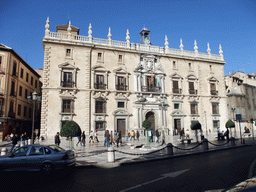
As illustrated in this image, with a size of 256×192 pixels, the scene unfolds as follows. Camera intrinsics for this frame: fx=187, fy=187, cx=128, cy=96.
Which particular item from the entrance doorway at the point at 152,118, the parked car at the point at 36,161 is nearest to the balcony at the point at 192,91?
the entrance doorway at the point at 152,118

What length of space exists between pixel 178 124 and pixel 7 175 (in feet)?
81.6

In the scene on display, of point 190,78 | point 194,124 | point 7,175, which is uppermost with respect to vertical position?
point 190,78

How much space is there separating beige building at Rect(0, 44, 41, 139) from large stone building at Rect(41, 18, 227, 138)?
6.14 m

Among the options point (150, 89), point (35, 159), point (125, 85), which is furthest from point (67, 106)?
point (35, 159)

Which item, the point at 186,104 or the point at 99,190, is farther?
the point at 186,104

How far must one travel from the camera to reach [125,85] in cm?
2670

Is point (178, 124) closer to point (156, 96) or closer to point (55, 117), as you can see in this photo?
point (156, 96)

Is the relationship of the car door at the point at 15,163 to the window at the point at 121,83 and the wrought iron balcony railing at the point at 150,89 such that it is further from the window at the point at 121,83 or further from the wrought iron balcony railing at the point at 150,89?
the wrought iron balcony railing at the point at 150,89

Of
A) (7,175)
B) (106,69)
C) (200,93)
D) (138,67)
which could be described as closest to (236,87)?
(200,93)

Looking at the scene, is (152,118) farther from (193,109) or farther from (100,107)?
(100,107)

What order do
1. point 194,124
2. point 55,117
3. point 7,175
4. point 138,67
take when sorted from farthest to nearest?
point 138,67 → point 55,117 → point 194,124 → point 7,175

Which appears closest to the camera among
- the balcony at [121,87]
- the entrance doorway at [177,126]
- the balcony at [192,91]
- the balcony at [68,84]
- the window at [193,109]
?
the balcony at [68,84]

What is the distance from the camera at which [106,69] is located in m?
26.1

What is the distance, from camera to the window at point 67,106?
2358cm
